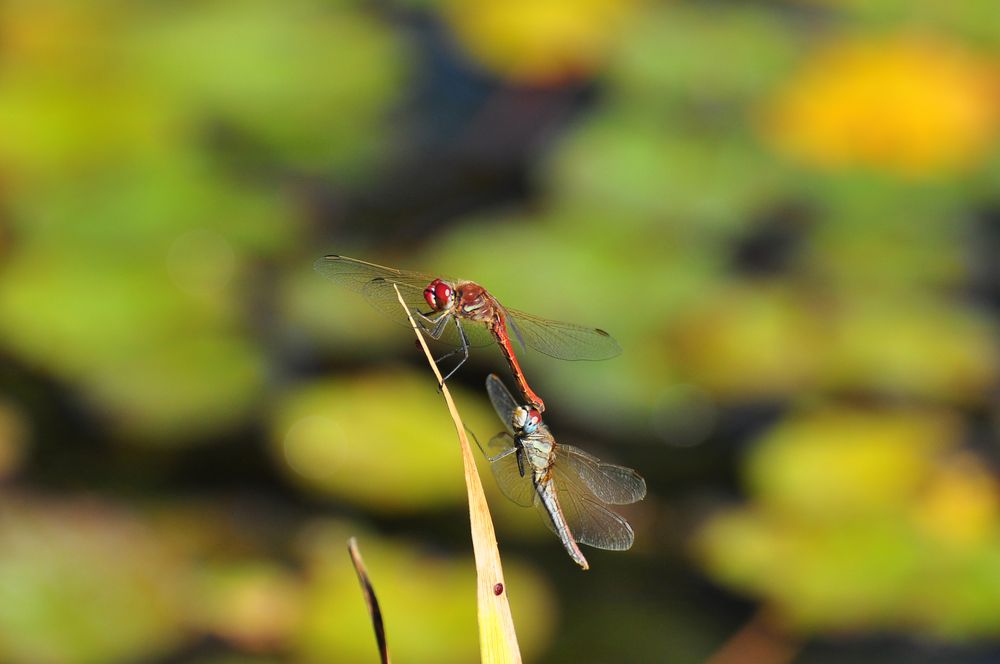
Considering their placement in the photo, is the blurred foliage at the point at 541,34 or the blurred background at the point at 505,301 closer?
the blurred background at the point at 505,301

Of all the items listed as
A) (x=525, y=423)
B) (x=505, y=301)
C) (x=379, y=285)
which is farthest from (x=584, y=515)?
(x=505, y=301)

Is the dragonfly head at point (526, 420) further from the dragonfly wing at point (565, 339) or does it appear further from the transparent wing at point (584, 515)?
the dragonfly wing at point (565, 339)

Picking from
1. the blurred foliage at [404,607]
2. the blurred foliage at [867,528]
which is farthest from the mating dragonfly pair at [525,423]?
the blurred foliage at [867,528]

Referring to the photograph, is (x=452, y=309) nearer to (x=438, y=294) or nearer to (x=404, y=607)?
(x=438, y=294)

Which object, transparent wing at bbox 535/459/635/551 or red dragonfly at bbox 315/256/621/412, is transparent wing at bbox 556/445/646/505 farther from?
red dragonfly at bbox 315/256/621/412

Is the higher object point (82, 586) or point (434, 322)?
point (434, 322)

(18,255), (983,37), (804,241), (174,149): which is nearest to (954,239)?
(804,241)

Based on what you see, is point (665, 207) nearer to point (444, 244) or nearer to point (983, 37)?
point (444, 244)

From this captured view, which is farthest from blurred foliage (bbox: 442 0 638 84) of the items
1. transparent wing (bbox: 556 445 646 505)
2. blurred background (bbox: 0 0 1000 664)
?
transparent wing (bbox: 556 445 646 505)
